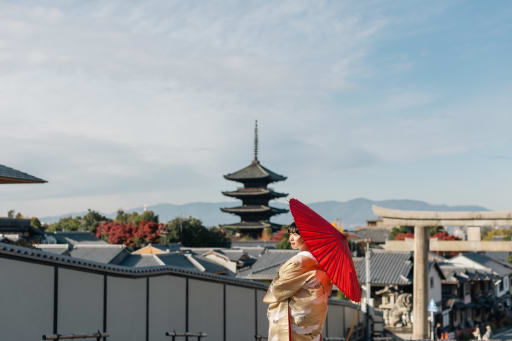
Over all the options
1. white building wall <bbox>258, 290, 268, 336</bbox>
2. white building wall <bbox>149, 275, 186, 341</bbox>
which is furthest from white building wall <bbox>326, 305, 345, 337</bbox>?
white building wall <bbox>149, 275, 186, 341</bbox>

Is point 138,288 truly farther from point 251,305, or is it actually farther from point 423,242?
point 423,242

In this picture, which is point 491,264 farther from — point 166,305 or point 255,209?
point 166,305

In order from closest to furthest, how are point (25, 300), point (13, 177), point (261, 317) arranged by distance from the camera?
point (25, 300) < point (13, 177) < point (261, 317)

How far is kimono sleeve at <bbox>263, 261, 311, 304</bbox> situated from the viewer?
19.3 feet

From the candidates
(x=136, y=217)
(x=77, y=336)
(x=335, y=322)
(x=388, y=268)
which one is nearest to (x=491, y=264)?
(x=388, y=268)

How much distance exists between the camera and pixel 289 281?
588 centimetres

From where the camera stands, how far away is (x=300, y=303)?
5891 millimetres

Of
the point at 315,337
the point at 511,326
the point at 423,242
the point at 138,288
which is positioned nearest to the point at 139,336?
the point at 138,288

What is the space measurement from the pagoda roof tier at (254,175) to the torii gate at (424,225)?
66.8 meters

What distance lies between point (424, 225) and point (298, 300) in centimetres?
1790

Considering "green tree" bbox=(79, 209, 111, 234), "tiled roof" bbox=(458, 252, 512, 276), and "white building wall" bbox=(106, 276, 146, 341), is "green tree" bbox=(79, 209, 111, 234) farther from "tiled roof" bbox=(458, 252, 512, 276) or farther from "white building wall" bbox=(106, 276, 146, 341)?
"white building wall" bbox=(106, 276, 146, 341)

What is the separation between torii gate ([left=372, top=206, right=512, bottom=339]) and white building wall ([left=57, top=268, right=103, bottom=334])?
14.9 metres

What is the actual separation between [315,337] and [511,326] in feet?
177

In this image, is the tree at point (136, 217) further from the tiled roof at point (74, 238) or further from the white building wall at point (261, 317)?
the white building wall at point (261, 317)
